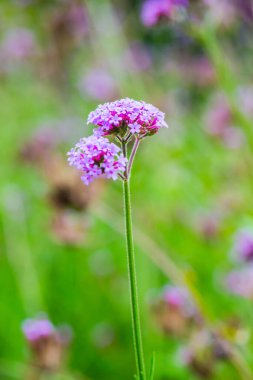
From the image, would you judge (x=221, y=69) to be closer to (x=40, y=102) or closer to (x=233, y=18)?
(x=233, y=18)

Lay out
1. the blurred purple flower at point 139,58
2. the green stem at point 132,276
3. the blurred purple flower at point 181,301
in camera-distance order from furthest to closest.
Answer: the blurred purple flower at point 139,58 < the blurred purple flower at point 181,301 < the green stem at point 132,276

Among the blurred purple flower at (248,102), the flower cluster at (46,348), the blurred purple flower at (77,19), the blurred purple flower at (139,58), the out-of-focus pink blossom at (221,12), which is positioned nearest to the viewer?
the flower cluster at (46,348)

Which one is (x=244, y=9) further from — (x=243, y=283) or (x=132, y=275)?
(x=132, y=275)

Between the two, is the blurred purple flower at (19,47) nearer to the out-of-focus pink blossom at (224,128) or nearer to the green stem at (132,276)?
the out-of-focus pink blossom at (224,128)

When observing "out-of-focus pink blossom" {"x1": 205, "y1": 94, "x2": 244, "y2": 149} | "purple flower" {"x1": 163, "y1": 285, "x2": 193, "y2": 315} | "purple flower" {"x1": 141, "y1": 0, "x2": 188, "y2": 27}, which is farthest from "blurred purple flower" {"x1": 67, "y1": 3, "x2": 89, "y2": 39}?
"purple flower" {"x1": 163, "y1": 285, "x2": 193, "y2": 315}

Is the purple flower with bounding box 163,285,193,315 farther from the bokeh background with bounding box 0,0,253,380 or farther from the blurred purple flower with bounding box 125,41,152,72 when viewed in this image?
the blurred purple flower with bounding box 125,41,152,72

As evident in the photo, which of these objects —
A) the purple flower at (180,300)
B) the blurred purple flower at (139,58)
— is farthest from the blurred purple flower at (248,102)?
the purple flower at (180,300)

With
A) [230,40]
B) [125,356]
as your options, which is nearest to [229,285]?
[125,356]
